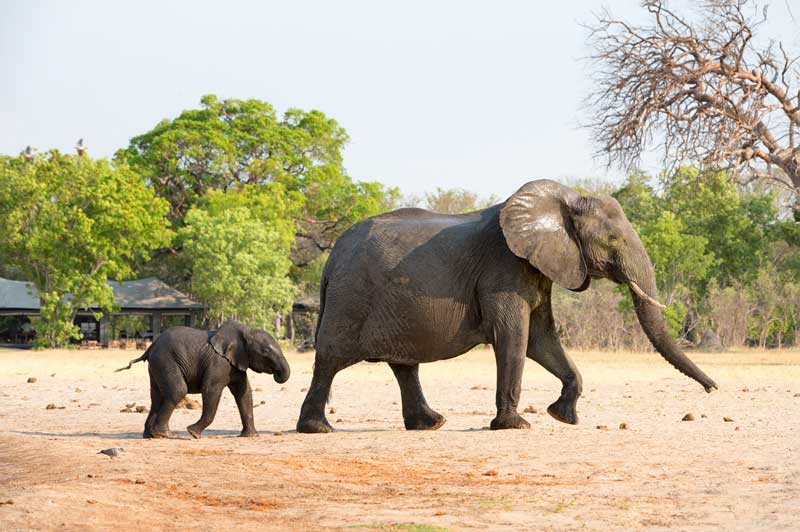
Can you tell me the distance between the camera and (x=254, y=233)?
47.4 meters

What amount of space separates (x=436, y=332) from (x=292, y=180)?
46.9 m

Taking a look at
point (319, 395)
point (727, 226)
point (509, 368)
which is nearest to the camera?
point (509, 368)

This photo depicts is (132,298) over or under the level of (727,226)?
under

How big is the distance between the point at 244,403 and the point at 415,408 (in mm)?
1946

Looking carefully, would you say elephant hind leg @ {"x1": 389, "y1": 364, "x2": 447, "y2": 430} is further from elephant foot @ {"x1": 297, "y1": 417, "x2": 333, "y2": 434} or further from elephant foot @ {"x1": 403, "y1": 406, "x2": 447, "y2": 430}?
elephant foot @ {"x1": 297, "y1": 417, "x2": 333, "y2": 434}

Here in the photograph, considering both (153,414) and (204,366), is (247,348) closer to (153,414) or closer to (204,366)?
(204,366)

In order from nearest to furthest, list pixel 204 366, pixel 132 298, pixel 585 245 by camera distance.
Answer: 1. pixel 204 366
2. pixel 585 245
3. pixel 132 298

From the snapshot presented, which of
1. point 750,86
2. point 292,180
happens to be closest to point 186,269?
point 292,180

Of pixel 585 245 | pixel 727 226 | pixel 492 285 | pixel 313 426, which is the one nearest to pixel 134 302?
pixel 727 226

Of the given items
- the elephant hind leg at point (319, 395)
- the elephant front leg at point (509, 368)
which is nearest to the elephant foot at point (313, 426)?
the elephant hind leg at point (319, 395)

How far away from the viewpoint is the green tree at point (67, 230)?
145 ft

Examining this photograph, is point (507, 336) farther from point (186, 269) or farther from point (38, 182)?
point (186, 269)

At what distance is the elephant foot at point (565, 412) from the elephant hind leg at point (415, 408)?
1.38 metres

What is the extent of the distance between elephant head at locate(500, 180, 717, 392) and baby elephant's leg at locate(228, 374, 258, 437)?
11.0 ft
